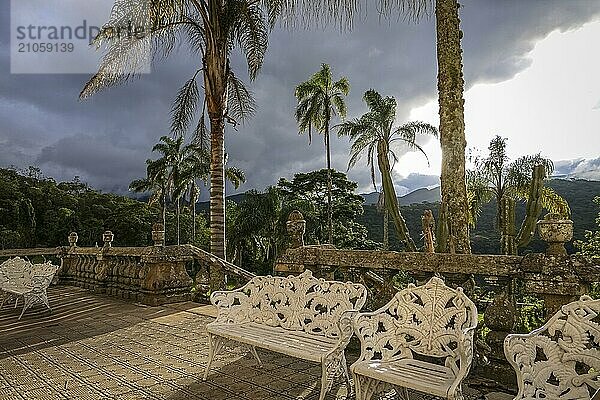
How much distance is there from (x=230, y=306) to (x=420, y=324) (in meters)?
2.01

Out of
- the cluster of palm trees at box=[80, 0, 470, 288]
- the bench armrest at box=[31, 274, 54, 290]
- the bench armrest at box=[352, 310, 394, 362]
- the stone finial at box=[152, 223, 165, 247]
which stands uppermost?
the cluster of palm trees at box=[80, 0, 470, 288]

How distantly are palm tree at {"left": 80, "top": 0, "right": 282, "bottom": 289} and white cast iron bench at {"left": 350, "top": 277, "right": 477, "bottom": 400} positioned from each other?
7057 mm

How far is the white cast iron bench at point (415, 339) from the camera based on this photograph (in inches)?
108

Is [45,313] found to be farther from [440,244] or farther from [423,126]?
[423,126]

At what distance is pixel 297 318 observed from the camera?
3.99 m

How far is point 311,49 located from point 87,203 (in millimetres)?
23089

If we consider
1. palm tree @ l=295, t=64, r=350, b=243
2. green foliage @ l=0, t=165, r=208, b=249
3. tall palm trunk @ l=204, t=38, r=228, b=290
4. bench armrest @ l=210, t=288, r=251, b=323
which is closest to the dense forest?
green foliage @ l=0, t=165, r=208, b=249

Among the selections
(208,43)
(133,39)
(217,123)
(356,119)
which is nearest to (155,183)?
(356,119)

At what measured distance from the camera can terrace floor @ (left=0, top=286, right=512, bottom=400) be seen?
3.59 metres

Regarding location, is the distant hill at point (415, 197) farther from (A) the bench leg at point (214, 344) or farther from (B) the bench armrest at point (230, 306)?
(A) the bench leg at point (214, 344)

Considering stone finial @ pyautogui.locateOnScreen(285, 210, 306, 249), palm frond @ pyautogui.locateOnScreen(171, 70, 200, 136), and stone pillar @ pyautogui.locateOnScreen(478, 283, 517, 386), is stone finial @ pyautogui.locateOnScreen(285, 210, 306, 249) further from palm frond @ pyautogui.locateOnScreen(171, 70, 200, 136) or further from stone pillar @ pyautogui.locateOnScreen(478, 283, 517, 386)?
palm frond @ pyautogui.locateOnScreen(171, 70, 200, 136)

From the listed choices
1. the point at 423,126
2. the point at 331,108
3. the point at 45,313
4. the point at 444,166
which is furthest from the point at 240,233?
the point at 444,166

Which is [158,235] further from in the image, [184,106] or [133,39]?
A: [133,39]

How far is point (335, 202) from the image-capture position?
30.5 m
